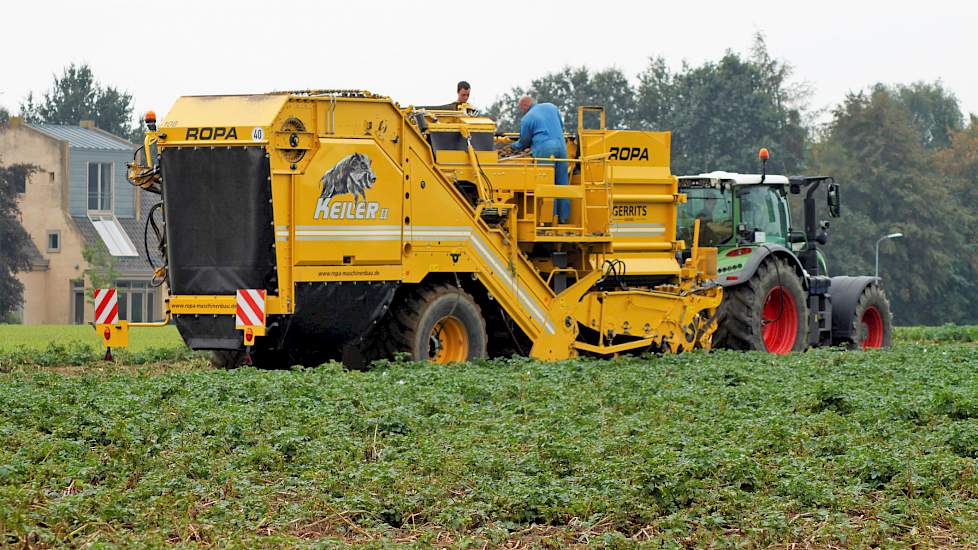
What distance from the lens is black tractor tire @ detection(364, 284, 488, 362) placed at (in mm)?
17203

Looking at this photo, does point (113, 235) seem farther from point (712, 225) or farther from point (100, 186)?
point (712, 225)

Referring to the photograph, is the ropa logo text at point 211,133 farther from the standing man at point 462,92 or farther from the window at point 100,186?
the window at point 100,186

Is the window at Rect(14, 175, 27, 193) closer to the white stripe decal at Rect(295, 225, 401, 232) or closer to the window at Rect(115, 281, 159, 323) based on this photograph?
the window at Rect(115, 281, 159, 323)

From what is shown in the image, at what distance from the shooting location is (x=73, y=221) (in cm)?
6234

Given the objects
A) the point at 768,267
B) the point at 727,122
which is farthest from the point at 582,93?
the point at 768,267

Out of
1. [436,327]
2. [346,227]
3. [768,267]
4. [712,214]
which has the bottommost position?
[436,327]

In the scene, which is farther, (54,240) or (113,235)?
(113,235)

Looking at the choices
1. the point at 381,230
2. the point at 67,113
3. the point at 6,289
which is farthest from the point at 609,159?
the point at 67,113

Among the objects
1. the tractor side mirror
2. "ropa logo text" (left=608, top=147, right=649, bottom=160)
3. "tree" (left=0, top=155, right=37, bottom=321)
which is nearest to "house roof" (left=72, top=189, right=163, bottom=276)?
"tree" (left=0, top=155, right=37, bottom=321)

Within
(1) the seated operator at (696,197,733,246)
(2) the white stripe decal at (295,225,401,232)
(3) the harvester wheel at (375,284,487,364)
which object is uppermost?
(1) the seated operator at (696,197,733,246)

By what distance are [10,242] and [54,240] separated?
364 inches

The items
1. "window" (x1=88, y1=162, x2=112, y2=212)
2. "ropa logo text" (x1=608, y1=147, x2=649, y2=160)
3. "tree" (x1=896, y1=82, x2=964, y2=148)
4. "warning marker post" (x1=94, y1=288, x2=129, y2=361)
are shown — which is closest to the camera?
"warning marker post" (x1=94, y1=288, x2=129, y2=361)

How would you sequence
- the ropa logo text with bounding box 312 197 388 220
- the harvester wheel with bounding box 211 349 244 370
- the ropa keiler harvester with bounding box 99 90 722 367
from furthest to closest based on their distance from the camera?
the harvester wheel with bounding box 211 349 244 370
the ropa logo text with bounding box 312 197 388 220
the ropa keiler harvester with bounding box 99 90 722 367

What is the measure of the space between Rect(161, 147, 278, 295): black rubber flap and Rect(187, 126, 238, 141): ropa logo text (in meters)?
0.13
